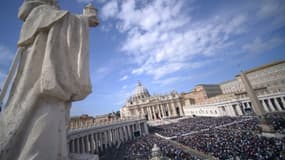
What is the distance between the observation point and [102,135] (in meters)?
28.4

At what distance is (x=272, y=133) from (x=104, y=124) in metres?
27.2

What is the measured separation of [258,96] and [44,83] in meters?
46.2

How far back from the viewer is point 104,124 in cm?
2878

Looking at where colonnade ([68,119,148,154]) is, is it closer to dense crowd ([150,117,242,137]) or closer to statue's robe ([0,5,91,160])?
dense crowd ([150,117,242,137])

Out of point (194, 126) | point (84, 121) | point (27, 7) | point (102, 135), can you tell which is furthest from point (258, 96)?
point (84, 121)

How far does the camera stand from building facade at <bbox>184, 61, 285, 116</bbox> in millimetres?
32594

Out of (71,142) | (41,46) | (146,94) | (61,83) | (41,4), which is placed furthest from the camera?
A: (146,94)

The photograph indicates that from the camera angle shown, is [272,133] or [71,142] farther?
[71,142]

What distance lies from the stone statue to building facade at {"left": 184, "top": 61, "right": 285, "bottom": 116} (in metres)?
42.9

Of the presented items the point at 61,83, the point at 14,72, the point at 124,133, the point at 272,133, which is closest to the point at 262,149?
the point at 272,133

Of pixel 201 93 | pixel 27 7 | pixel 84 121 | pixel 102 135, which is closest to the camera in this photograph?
pixel 27 7

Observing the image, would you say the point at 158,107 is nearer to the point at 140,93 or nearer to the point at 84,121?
the point at 140,93

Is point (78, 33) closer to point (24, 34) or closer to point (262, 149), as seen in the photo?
point (24, 34)

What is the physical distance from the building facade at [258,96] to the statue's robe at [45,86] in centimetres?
4285
